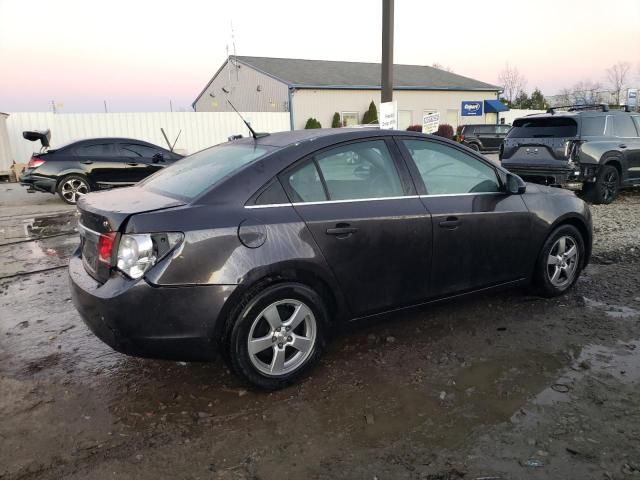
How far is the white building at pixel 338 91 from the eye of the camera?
29.6 m

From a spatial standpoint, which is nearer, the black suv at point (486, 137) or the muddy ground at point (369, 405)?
the muddy ground at point (369, 405)

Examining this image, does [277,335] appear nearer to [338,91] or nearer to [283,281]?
[283,281]

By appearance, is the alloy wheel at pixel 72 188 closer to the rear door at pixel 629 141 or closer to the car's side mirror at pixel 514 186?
the car's side mirror at pixel 514 186

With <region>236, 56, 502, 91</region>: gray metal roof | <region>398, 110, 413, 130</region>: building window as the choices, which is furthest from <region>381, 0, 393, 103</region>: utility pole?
<region>398, 110, 413, 130</region>: building window

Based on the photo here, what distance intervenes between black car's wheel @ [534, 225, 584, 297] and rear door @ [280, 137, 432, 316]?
1389 millimetres

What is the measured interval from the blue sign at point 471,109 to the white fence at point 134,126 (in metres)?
15.0

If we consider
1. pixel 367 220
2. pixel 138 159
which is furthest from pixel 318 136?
pixel 138 159

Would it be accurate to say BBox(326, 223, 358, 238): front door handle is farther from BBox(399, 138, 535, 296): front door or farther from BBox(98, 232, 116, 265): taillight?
BBox(98, 232, 116, 265): taillight

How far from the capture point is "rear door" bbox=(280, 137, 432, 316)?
322 centimetres

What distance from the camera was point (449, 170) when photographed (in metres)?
3.92

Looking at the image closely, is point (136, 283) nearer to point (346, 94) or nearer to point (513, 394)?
point (513, 394)

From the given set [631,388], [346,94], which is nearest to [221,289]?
[631,388]

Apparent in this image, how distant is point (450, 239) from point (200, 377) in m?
1.99

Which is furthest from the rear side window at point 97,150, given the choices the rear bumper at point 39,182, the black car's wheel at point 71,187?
the rear bumper at point 39,182
